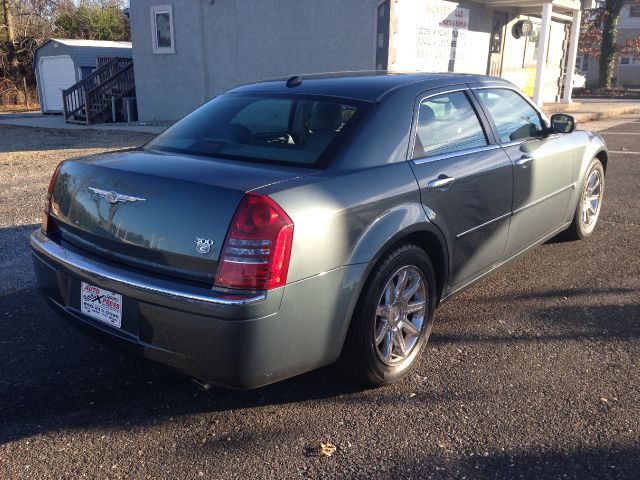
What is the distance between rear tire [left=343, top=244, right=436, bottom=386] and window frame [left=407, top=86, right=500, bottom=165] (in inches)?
22.1

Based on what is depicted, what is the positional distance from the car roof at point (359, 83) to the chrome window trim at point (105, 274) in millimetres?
1518

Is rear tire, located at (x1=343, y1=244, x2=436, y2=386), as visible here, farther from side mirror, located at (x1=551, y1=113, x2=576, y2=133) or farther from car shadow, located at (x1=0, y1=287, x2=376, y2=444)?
side mirror, located at (x1=551, y1=113, x2=576, y2=133)

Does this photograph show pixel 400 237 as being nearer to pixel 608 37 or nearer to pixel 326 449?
pixel 326 449

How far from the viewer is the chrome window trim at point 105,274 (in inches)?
97.9

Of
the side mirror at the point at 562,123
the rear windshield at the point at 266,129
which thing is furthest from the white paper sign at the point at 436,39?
the rear windshield at the point at 266,129

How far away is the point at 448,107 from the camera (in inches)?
150

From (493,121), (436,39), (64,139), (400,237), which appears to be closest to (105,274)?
(400,237)

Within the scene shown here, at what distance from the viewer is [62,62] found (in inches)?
853

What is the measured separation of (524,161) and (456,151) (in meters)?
0.78

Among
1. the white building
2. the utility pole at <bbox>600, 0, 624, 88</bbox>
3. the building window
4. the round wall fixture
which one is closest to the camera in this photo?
the white building

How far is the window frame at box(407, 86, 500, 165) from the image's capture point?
3389 mm

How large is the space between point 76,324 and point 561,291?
341 centimetres

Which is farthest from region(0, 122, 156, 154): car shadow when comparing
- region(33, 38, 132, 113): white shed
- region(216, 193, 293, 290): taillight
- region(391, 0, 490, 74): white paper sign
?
region(216, 193, 293, 290): taillight

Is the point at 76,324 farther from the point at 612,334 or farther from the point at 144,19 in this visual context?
the point at 144,19
